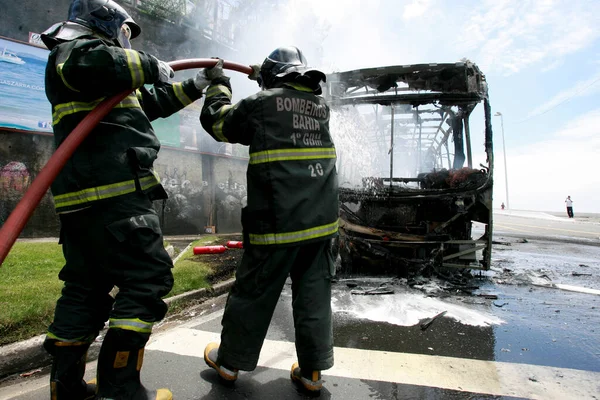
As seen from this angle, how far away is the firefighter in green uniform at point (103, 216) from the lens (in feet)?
5.64

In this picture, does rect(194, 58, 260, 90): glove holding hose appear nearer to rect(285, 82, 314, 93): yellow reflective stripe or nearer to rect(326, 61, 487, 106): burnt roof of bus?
rect(285, 82, 314, 93): yellow reflective stripe

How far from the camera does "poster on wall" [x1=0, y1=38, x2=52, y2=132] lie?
29.4 feet

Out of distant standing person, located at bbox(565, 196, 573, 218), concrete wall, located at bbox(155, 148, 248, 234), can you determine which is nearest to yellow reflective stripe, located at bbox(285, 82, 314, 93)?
concrete wall, located at bbox(155, 148, 248, 234)

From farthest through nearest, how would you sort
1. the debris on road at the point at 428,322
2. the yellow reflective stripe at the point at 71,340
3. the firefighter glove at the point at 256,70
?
the debris on road at the point at 428,322 → the firefighter glove at the point at 256,70 → the yellow reflective stripe at the point at 71,340

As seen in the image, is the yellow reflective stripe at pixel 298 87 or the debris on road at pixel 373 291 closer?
the yellow reflective stripe at pixel 298 87

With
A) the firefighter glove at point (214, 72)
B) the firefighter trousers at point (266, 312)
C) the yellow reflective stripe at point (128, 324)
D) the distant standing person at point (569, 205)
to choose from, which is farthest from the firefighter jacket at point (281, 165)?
the distant standing person at point (569, 205)

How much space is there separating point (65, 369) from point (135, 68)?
150cm

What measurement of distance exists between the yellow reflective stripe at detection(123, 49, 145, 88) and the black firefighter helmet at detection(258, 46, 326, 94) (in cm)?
78

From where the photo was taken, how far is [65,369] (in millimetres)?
1812

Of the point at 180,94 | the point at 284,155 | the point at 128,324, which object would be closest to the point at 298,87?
the point at 284,155

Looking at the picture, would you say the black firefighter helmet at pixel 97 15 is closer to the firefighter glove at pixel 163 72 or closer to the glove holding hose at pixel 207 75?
the firefighter glove at pixel 163 72

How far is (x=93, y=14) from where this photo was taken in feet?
6.32

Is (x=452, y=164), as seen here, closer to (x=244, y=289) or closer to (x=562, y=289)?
(x=562, y=289)

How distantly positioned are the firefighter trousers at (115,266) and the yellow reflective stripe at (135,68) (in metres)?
0.54
